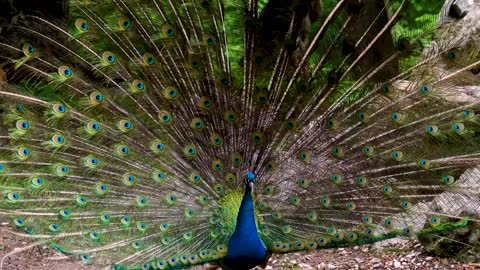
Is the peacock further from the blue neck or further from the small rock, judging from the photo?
the small rock

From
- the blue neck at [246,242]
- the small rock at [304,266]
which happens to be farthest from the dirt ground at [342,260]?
the blue neck at [246,242]

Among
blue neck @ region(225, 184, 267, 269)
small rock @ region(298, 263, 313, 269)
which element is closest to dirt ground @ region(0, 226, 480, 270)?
small rock @ region(298, 263, 313, 269)

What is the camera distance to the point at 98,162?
382 cm

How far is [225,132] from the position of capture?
385 cm

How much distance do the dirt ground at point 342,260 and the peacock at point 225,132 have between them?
3.86ft

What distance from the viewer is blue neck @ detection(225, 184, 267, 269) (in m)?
3.75

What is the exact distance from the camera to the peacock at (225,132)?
11.8ft

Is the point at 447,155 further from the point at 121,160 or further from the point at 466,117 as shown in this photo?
the point at 121,160

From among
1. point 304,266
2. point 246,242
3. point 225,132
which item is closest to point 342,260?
point 304,266

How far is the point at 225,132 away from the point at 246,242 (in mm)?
758

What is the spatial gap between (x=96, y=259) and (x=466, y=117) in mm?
2636

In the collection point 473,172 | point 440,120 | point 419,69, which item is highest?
point 419,69

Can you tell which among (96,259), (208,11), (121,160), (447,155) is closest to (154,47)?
(208,11)

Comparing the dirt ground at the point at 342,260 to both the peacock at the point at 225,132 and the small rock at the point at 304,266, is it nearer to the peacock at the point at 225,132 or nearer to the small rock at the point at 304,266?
the small rock at the point at 304,266
